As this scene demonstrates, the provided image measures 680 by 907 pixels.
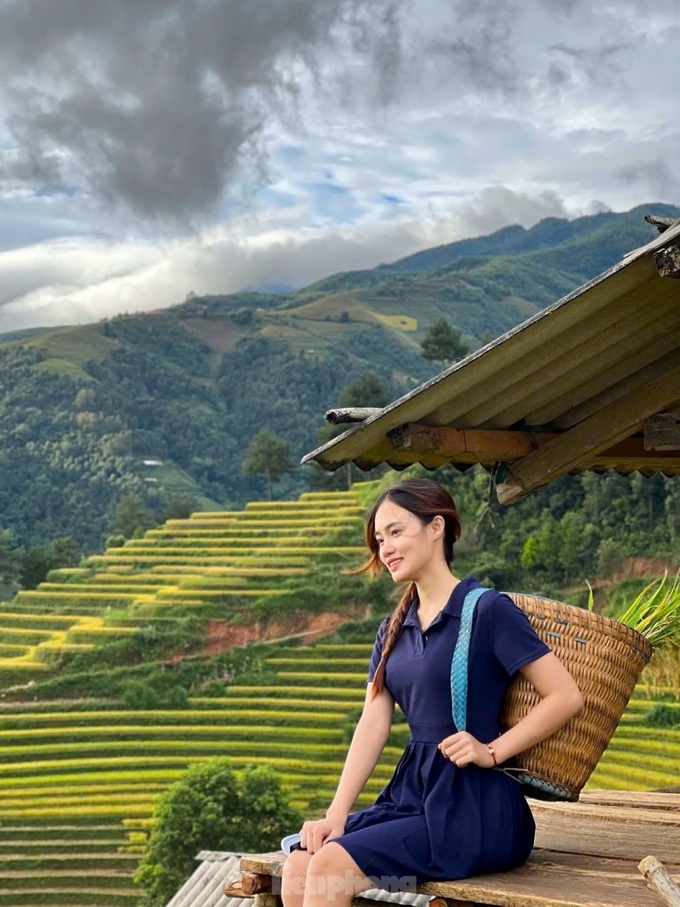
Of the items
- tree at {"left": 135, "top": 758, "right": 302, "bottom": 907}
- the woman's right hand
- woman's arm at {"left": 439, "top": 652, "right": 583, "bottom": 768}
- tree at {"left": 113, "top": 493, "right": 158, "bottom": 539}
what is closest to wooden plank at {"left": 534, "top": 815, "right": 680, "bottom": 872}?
woman's arm at {"left": 439, "top": 652, "right": 583, "bottom": 768}

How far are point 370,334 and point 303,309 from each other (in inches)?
276

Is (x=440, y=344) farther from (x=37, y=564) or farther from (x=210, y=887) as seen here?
(x=210, y=887)

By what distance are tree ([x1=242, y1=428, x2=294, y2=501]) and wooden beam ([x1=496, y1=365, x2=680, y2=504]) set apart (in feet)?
120

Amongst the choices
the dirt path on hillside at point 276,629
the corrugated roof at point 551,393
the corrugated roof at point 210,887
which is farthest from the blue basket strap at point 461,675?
the dirt path on hillside at point 276,629

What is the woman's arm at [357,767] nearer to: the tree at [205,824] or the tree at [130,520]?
the tree at [205,824]

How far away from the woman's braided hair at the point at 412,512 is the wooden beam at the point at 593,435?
0.85 meters

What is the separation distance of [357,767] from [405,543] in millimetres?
329

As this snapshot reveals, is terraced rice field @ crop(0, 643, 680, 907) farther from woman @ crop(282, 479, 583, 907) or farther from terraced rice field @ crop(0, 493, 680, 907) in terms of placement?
woman @ crop(282, 479, 583, 907)

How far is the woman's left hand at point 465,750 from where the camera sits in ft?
5.33

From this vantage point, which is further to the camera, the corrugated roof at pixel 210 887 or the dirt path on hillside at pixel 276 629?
the dirt path on hillside at pixel 276 629

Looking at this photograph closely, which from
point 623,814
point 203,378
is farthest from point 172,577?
point 203,378

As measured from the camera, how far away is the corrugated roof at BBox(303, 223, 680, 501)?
2006 millimetres

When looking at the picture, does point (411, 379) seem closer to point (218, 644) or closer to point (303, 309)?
point (303, 309)

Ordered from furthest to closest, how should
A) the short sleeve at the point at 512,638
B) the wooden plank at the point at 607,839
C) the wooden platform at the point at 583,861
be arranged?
the wooden plank at the point at 607,839 → the short sleeve at the point at 512,638 → the wooden platform at the point at 583,861
